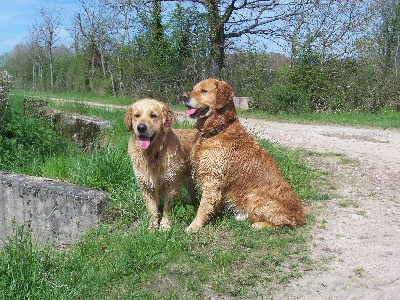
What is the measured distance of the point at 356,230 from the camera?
507cm

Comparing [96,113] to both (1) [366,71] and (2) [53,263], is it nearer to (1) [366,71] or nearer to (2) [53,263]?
(2) [53,263]

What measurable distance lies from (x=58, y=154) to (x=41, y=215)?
11.1 feet

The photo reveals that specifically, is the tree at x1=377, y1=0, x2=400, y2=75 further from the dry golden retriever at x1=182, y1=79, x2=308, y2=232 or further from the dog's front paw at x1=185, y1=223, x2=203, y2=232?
the dog's front paw at x1=185, y1=223, x2=203, y2=232

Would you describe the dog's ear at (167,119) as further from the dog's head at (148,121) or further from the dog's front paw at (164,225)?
the dog's front paw at (164,225)

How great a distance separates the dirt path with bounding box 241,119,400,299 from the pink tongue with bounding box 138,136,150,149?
2068 mm

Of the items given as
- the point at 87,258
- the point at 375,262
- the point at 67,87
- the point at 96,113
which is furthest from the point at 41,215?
the point at 67,87

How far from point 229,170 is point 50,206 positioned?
98.5 inches

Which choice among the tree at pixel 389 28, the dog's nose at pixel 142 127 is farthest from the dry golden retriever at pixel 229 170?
the tree at pixel 389 28

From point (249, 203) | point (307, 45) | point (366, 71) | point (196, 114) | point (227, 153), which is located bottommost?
point (249, 203)

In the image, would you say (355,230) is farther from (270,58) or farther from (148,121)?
(270,58)

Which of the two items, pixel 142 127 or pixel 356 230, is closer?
pixel 142 127

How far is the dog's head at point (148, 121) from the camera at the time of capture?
16.0ft

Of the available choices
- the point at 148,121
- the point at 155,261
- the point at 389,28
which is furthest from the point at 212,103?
the point at 389,28

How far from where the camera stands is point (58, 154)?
9.14 metres
